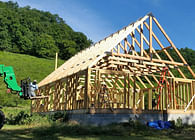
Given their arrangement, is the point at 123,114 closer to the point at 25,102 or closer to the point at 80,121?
the point at 80,121

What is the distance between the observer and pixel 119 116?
1101cm

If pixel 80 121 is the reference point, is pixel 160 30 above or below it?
above

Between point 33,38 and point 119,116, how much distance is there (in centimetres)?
4253

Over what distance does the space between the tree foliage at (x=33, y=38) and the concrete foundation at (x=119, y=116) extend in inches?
1452

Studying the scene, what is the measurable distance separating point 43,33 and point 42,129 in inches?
1864

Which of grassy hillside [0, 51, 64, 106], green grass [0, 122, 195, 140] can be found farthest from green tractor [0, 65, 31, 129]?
grassy hillside [0, 51, 64, 106]

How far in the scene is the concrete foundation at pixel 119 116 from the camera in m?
10.4

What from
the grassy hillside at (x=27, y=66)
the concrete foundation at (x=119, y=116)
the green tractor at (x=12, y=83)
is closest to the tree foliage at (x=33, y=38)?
the grassy hillside at (x=27, y=66)

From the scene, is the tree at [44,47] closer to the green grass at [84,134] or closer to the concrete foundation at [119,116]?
the concrete foundation at [119,116]

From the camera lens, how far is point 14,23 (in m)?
47.9

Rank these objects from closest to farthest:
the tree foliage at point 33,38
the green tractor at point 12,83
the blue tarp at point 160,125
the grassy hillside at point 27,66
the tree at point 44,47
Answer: the green tractor at point 12,83
the blue tarp at point 160,125
the grassy hillside at point 27,66
the tree foliage at point 33,38
the tree at point 44,47

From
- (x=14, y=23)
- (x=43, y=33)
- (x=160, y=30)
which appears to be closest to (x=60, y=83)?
(x=160, y=30)

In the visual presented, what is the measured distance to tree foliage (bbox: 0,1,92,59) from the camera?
45.8 meters

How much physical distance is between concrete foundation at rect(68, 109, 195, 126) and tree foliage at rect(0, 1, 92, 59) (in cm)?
3688
